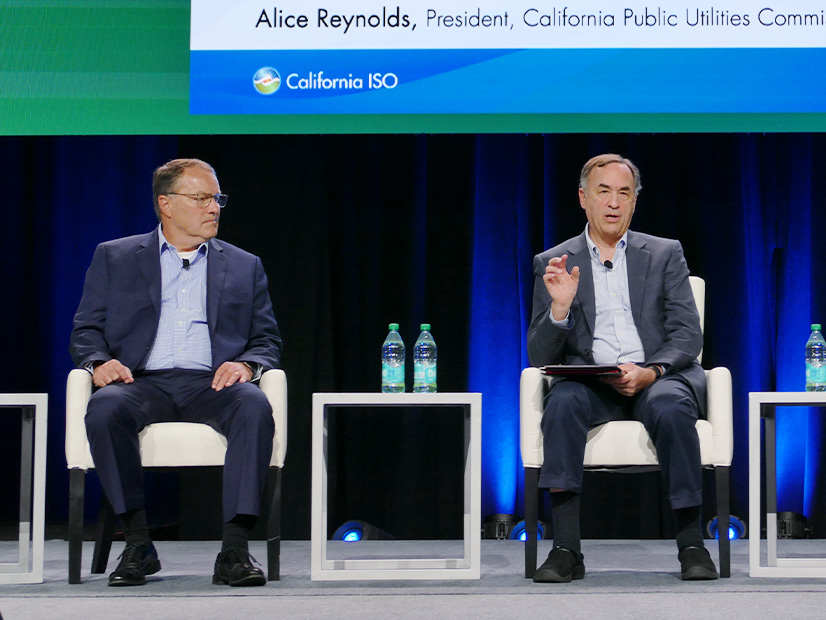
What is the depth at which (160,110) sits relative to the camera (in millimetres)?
3752

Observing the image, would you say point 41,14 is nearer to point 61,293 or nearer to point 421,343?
point 61,293

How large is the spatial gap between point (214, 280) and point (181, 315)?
138 millimetres

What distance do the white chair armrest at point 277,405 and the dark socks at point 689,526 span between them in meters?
1.04

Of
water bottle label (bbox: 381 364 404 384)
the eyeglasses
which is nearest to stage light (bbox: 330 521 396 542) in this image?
water bottle label (bbox: 381 364 404 384)

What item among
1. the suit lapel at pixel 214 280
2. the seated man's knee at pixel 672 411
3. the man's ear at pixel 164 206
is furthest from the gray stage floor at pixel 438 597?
the man's ear at pixel 164 206

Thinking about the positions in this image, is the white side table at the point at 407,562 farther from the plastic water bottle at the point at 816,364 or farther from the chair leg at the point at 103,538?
the plastic water bottle at the point at 816,364

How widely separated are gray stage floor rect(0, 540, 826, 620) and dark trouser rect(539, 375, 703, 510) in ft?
0.82

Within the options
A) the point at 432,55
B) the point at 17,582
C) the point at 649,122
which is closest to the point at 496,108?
the point at 432,55

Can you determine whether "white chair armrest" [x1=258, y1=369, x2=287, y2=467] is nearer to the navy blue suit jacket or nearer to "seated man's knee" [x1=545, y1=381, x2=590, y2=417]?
the navy blue suit jacket

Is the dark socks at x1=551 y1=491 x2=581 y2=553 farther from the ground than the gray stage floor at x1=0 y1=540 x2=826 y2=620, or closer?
farther from the ground

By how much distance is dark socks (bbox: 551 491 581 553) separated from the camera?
259cm

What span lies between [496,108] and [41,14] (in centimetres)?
176

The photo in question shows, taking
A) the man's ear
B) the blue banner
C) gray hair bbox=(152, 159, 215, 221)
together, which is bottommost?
the man's ear

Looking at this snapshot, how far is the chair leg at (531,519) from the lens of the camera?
2.64 metres
